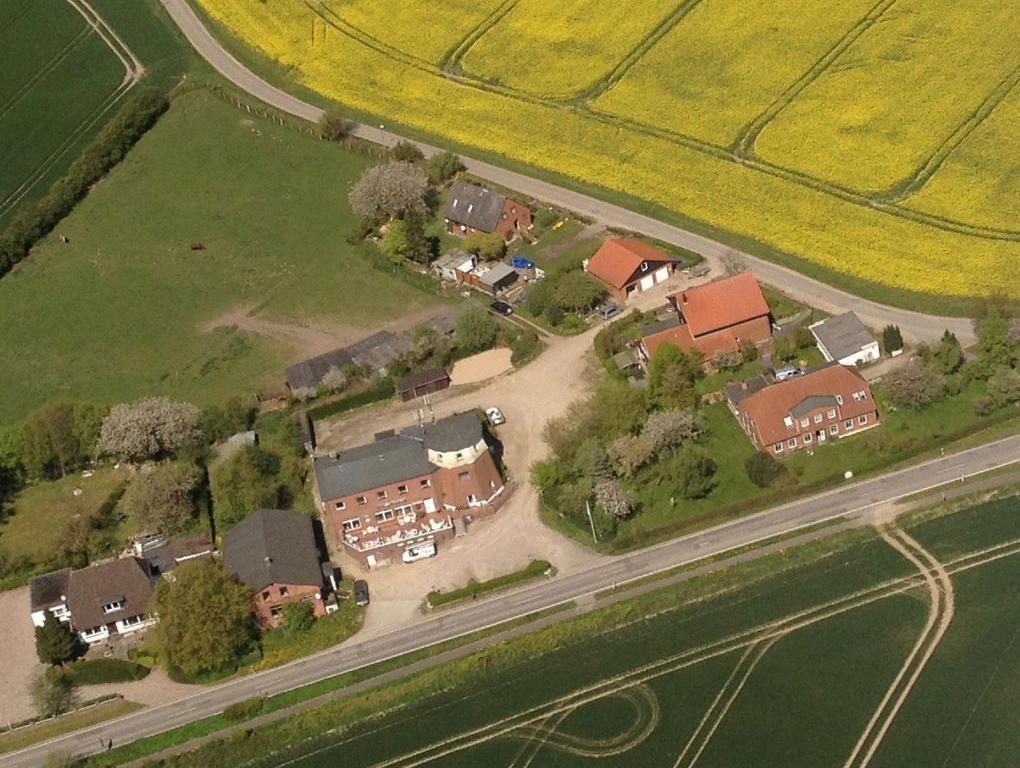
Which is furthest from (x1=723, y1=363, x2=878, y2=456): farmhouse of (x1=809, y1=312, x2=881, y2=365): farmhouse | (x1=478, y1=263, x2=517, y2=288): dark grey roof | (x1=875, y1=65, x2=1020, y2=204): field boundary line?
(x1=875, y1=65, x2=1020, y2=204): field boundary line

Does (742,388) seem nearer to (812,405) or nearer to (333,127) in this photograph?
(812,405)

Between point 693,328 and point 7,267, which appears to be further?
point 7,267

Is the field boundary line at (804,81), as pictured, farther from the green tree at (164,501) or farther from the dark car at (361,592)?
the green tree at (164,501)

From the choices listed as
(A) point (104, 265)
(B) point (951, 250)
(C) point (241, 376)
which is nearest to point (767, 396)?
(B) point (951, 250)

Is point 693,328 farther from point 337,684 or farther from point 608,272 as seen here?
point 337,684

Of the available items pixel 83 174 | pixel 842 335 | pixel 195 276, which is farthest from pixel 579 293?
pixel 83 174

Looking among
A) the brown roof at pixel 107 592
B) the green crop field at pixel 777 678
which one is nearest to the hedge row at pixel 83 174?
the brown roof at pixel 107 592

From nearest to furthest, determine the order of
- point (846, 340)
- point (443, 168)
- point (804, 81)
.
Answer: point (846, 340) → point (443, 168) → point (804, 81)
